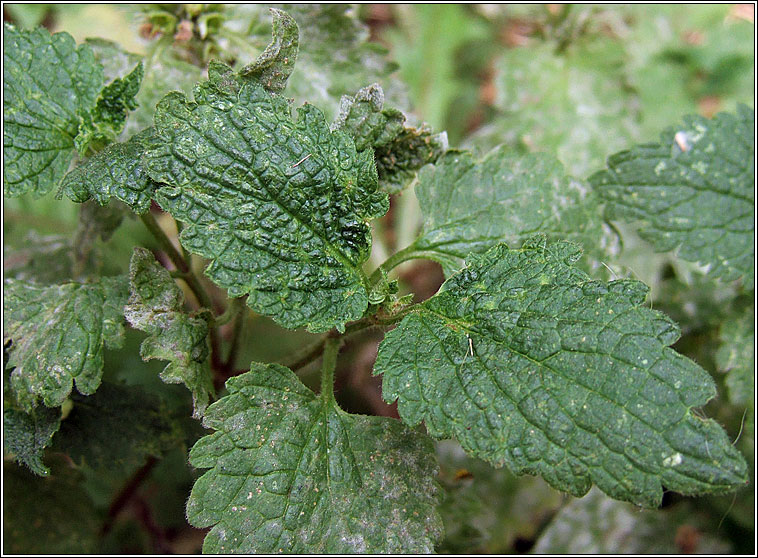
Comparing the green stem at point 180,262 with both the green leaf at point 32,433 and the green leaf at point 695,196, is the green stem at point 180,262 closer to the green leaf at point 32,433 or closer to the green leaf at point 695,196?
the green leaf at point 32,433

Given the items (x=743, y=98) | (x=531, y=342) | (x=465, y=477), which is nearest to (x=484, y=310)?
(x=531, y=342)

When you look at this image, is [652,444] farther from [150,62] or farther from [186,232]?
[150,62]

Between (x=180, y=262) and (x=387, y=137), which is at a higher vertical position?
(x=387, y=137)

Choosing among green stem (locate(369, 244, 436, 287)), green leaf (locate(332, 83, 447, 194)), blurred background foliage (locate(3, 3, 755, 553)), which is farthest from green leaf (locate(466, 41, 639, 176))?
green stem (locate(369, 244, 436, 287))

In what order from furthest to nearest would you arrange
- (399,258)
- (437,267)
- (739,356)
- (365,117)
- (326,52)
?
1. (437,267)
2. (326,52)
3. (739,356)
4. (399,258)
5. (365,117)

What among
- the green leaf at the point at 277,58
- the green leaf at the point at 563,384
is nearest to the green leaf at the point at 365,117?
the green leaf at the point at 277,58

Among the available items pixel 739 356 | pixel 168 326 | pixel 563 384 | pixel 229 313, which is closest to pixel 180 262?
pixel 229 313

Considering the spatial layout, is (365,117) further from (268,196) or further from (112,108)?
(112,108)
